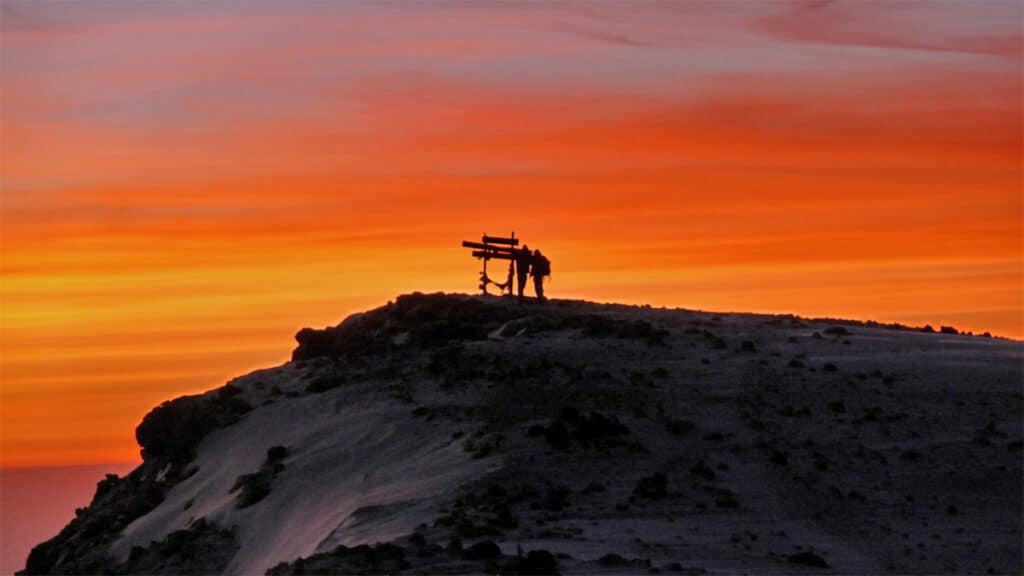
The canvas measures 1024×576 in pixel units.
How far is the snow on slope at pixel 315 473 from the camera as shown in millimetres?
45750

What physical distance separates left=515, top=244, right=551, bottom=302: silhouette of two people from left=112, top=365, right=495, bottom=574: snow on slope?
718 cm

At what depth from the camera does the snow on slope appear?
45750mm

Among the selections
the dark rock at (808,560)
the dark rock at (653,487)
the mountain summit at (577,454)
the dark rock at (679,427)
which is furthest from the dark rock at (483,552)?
the dark rock at (679,427)

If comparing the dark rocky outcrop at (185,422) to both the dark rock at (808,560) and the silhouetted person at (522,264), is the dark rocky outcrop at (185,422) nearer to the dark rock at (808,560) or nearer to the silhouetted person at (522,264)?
the silhouetted person at (522,264)

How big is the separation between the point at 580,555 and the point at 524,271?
24010mm

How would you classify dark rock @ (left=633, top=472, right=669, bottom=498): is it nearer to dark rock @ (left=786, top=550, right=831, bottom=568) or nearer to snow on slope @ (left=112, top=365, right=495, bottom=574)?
snow on slope @ (left=112, top=365, right=495, bottom=574)

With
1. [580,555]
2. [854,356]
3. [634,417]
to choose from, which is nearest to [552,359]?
[634,417]

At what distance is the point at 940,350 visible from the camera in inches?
2258

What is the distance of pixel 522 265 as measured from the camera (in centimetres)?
6144

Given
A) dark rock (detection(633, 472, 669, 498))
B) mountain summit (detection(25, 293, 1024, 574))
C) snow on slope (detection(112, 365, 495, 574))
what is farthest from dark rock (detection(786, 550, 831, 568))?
snow on slope (detection(112, 365, 495, 574))

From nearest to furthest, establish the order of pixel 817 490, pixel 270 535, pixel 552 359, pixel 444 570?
1. pixel 444 570
2. pixel 817 490
3. pixel 270 535
4. pixel 552 359

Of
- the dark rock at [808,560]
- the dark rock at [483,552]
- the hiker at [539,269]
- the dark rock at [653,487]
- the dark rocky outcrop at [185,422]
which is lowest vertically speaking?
the dark rock at [808,560]

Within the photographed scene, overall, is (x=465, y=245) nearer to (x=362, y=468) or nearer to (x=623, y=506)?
(x=362, y=468)

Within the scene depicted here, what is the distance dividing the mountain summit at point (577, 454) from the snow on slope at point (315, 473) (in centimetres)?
9
